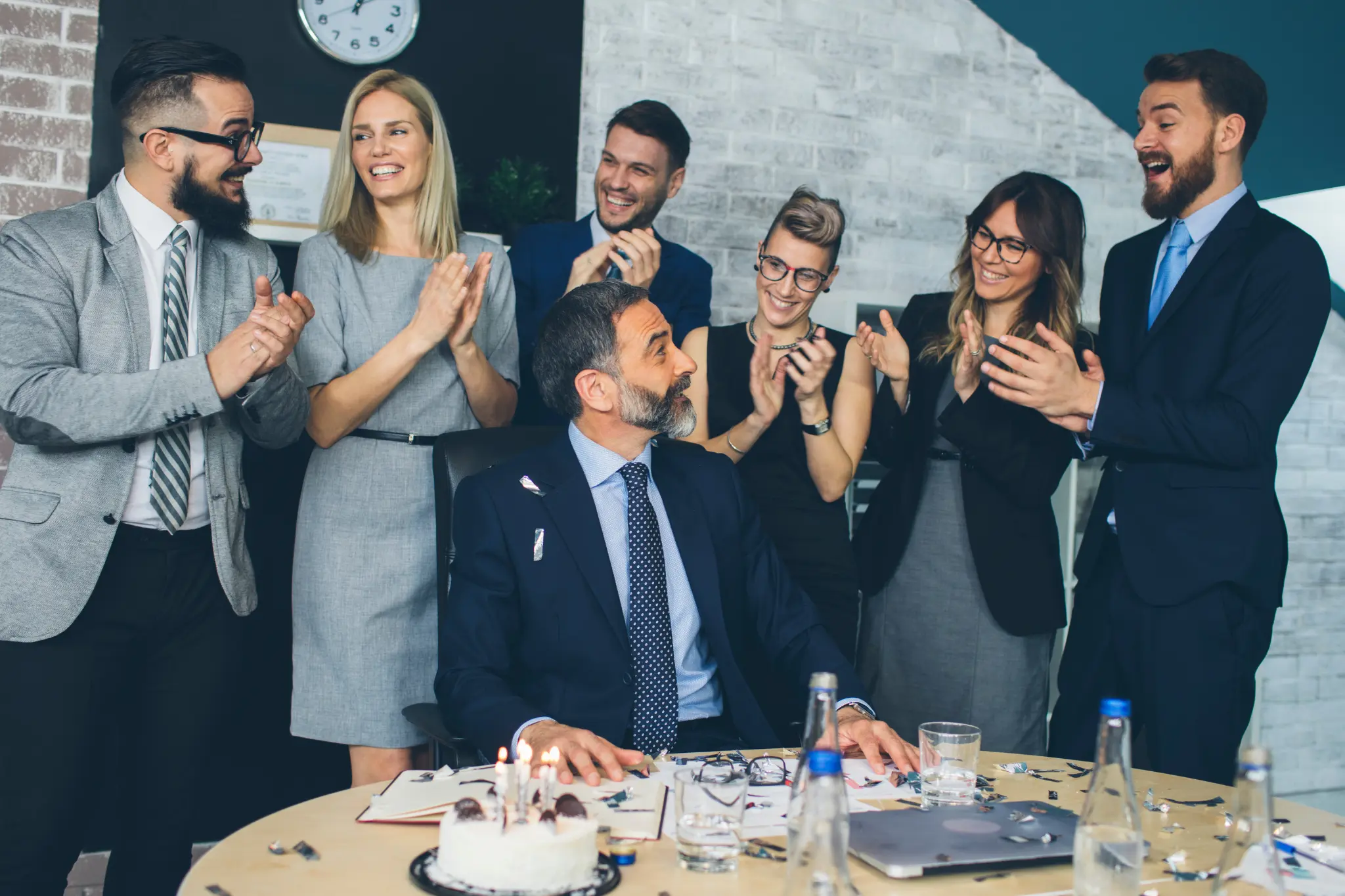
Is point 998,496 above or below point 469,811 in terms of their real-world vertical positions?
above

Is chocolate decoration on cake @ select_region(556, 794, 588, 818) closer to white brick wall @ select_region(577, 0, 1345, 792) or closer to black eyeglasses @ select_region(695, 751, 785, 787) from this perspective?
black eyeglasses @ select_region(695, 751, 785, 787)

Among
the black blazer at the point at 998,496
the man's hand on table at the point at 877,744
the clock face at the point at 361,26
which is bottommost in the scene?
the man's hand on table at the point at 877,744

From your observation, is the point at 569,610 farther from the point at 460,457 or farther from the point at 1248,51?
the point at 1248,51

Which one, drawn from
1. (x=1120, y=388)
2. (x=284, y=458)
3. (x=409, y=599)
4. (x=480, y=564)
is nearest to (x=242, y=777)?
(x=284, y=458)

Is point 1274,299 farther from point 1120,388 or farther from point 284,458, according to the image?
point 284,458

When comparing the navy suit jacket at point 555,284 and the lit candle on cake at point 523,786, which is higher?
the navy suit jacket at point 555,284

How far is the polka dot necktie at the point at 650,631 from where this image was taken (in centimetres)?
198

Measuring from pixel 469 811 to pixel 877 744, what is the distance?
0.69 metres

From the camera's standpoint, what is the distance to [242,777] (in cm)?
316

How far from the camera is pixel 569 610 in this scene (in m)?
1.99

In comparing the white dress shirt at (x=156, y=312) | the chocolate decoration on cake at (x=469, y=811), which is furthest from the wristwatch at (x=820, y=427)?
the chocolate decoration on cake at (x=469, y=811)

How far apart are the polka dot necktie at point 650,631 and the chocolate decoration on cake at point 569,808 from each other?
71 centimetres

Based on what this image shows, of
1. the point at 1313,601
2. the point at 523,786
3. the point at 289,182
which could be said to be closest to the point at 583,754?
the point at 523,786

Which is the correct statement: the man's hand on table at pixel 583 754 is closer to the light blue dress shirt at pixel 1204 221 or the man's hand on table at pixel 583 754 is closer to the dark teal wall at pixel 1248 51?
the light blue dress shirt at pixel 1204 221
